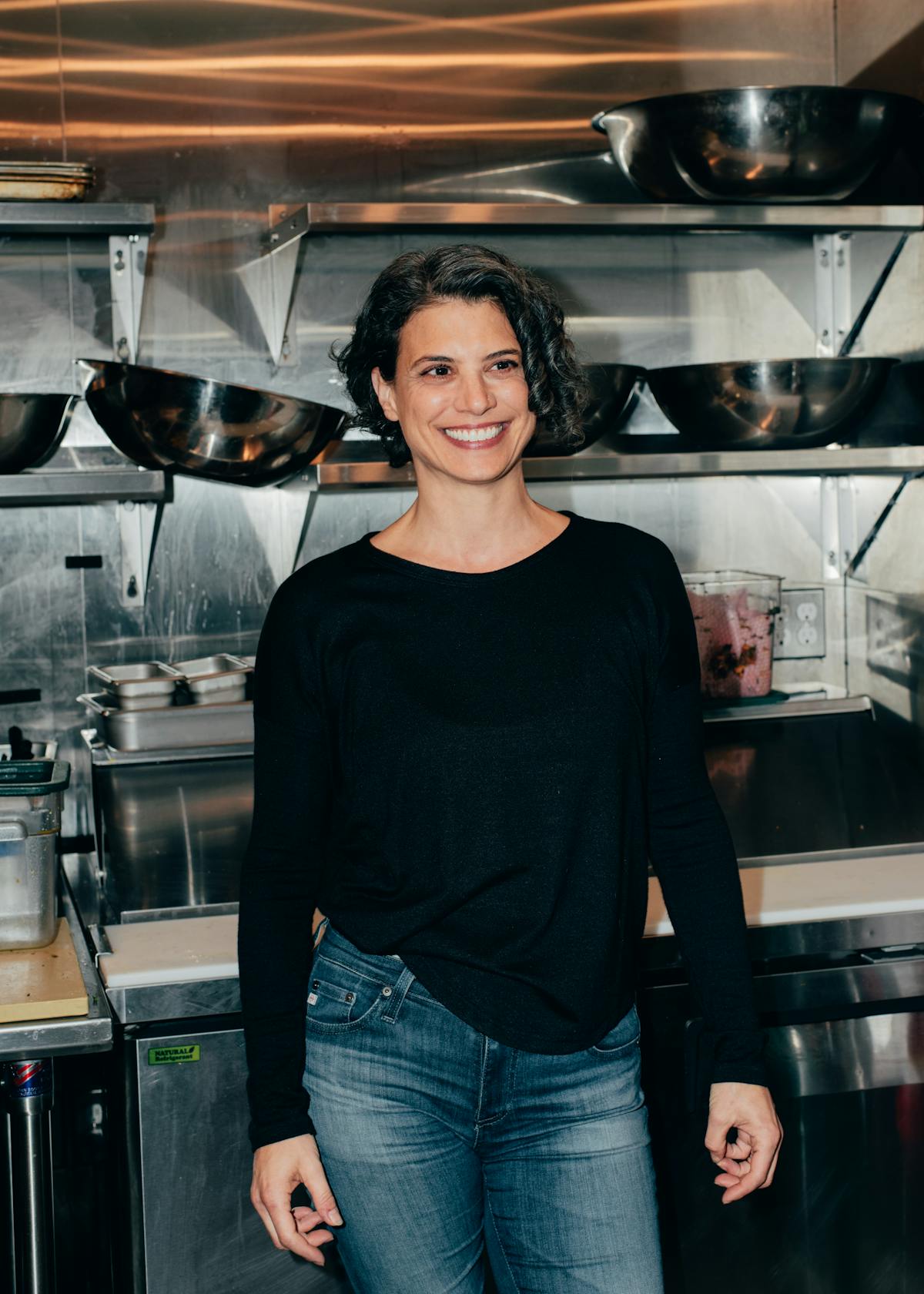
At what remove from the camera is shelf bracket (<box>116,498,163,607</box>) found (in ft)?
7.45

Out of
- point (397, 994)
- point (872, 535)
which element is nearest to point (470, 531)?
point (397, 994)

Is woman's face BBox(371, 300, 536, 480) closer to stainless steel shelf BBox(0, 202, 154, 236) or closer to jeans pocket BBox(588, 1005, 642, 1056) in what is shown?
jeans pocket BBox(588, 1005, 642, 1056)

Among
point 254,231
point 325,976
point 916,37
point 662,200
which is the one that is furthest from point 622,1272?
point 916,37

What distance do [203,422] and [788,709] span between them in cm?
105

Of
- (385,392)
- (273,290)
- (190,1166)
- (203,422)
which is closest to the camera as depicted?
(385,392)

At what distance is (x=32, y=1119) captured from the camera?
145cm

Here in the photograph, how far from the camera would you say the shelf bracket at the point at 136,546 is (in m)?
2.27

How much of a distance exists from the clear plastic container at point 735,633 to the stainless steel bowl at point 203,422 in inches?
26.8

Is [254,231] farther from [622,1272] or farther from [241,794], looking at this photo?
[622,1272]

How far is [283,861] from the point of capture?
3.80 feet

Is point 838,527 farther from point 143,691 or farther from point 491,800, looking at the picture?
point 491,800

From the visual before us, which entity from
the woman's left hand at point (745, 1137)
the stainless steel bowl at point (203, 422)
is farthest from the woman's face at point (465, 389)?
the stainless steel bowl at point (203, 422)

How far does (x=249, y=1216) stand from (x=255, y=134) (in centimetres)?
167

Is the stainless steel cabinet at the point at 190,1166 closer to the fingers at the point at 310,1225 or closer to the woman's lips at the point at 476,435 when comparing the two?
the fingers at the point at 310,1225
